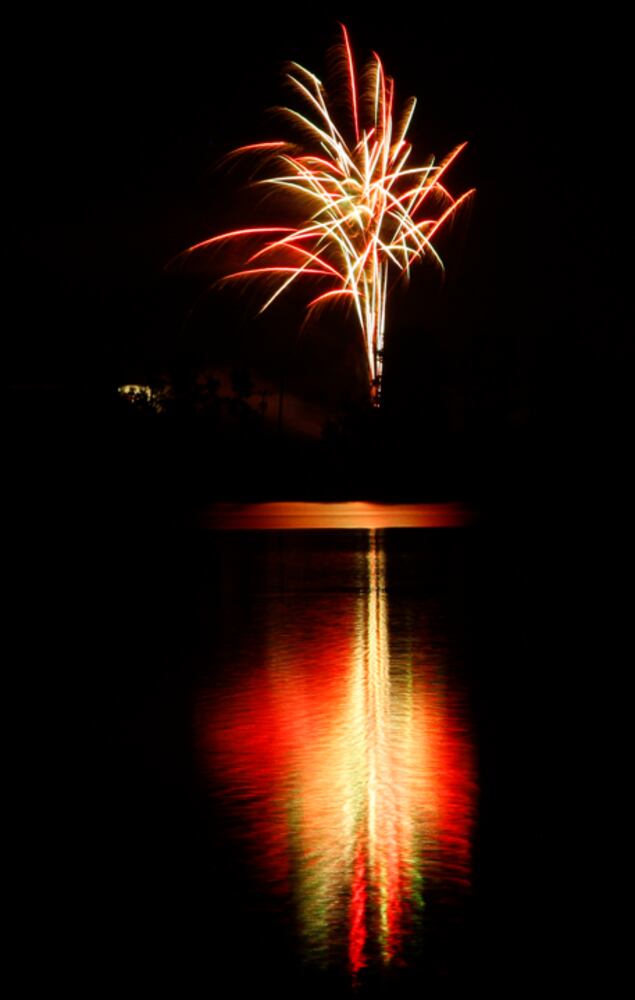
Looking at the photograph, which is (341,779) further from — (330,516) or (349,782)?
(330,516)

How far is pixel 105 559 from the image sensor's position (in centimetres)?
2073

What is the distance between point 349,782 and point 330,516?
955 inches

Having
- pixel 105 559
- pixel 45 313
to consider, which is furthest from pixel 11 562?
pixel 45 313

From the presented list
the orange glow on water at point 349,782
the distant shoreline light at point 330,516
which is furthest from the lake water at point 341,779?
the distant shoreline light at point 330,516

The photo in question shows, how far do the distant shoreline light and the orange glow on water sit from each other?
16.0 m

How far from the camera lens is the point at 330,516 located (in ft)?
104

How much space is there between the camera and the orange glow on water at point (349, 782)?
213 inches

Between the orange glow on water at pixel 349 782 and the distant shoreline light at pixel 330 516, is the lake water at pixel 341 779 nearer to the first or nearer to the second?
the orange glow on water at pixel 349 782

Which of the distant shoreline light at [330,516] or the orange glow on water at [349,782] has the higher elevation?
the distant shoreline light at [330,516]

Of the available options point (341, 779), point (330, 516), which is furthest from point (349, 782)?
point (330, 516)

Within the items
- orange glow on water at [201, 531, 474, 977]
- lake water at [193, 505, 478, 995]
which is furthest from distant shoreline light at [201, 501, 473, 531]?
orange glow on water at [201, 531, 474, 977]

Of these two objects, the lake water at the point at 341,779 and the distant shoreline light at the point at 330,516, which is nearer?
the lake water at the point at 341,779

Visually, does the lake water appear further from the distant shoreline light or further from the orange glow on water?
the distant shoreline light

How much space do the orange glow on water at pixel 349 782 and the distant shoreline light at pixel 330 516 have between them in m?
16.0
